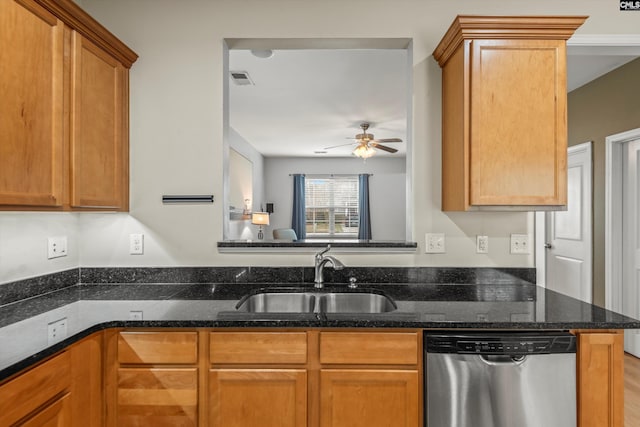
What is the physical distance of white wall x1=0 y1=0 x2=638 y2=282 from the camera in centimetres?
213

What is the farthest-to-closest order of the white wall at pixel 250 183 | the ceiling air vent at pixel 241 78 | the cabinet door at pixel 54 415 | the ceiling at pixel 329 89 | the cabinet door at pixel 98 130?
the white wall at pixel 250 183, the ceiling air vent at pixel 241 78, the ceiling at pixel 329 89, the cabinet door at pixel 98 130, the cabinet door at pixel 54 415

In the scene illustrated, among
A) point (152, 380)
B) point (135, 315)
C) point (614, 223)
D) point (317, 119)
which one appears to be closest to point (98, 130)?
point (135, 315)

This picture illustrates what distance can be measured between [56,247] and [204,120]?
100 cm

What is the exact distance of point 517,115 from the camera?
176cm

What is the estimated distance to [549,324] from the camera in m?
1.44

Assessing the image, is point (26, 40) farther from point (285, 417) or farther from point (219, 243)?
point (285, 417)

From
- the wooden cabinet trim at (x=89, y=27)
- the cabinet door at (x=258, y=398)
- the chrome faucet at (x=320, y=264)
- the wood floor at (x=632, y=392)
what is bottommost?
the wood floor at (x=632, y=392)

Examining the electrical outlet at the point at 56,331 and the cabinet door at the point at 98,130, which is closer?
the electrical outlet at the point at 56,331

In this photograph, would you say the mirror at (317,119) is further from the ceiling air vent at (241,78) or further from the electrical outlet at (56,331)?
the electrical outlet at (56,331)

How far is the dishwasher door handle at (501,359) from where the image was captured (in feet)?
4.68

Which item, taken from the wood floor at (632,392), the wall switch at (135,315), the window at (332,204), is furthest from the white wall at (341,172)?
the wall switch at (135,315)

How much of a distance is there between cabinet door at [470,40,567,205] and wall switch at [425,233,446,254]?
515 millimetres

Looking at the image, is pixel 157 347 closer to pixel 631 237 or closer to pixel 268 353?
pixel 268 353

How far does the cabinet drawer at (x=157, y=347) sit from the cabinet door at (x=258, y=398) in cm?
15
